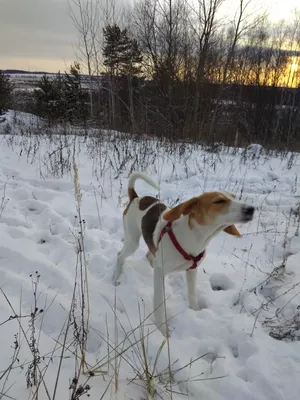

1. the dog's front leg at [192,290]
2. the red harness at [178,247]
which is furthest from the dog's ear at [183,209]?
the dog's front leg at [192,290]

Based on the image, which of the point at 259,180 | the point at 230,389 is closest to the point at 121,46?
the point at 259,180

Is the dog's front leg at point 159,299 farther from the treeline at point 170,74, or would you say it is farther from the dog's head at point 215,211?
the treeline at point 170,74

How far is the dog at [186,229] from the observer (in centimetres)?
207

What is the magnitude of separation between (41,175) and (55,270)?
3.12m

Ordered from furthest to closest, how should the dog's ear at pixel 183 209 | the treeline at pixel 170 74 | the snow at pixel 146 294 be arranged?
the treeline at pixel 170 74, the dog's ear at pixel 183 209, the snow at pixel 146 294

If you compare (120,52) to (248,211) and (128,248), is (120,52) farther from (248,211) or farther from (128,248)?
(248,211)

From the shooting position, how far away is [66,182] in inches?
210

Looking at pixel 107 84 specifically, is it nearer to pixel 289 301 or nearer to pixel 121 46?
pixel 121 46

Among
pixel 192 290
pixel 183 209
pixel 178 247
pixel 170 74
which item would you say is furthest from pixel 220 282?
pixel 170 74

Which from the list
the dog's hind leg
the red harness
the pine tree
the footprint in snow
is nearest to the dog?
the red harness

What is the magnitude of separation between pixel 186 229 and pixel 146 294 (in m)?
0.79

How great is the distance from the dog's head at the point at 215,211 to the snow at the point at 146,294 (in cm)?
78

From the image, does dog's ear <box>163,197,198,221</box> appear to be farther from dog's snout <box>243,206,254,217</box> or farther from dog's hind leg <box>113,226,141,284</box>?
dog's hind leg <box>113,226,141,284</box>

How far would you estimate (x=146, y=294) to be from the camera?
2703 millimetres
